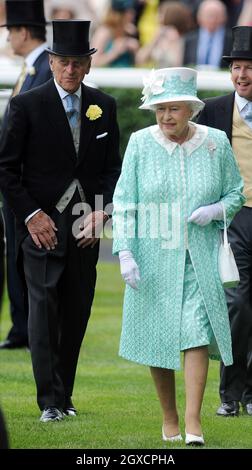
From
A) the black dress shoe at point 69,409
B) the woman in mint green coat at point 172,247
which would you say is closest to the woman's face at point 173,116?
the woman in mint green coat at point 172,247

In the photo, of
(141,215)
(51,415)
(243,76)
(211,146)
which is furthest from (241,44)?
(51,415)

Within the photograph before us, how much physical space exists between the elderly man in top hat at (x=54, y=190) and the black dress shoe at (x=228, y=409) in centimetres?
95

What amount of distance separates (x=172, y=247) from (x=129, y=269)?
347 millimetres

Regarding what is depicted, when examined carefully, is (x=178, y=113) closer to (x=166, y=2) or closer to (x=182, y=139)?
(x=182, y=139)

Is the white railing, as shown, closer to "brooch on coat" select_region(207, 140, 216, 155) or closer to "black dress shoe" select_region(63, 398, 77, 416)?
"black dress shoe" select_region(63, 398, 77, 416)

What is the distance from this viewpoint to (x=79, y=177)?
390 inches

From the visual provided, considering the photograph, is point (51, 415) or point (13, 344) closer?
point (51, 415)

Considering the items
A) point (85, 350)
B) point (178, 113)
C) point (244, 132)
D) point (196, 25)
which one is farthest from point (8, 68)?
point (178, 113)

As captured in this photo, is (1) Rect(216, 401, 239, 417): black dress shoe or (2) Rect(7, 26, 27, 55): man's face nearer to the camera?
(1) Rect(216, 401, 239, 417): black dress shoe

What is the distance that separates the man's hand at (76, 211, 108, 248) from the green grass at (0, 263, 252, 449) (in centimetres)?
102

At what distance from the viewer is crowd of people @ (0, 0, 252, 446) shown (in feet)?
29.2

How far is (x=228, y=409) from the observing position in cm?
1022

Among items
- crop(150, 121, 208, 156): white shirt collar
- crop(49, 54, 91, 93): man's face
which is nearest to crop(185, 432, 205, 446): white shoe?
crop(150, 121, 208, 156): white shirt collar

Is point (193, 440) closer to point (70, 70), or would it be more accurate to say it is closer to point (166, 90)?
point (166, 90)
